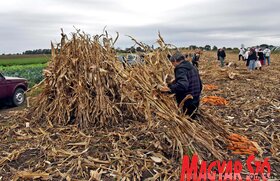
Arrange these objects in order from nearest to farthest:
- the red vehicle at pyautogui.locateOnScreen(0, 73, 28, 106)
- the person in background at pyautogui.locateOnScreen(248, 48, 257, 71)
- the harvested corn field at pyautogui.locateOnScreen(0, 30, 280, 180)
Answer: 1. the harvested corn field at pyautogui.locateOnScreen(0, 30, 280, 180)
2. the red vehicle at pyautogui.locateOnScreen(0, 73, 28, 106)
3. the person in background at pyautogui.locateOnScreen(248, 48, 257, 71)

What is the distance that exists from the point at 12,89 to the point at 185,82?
26.3ft

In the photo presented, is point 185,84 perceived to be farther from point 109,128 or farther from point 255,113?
point 255,113

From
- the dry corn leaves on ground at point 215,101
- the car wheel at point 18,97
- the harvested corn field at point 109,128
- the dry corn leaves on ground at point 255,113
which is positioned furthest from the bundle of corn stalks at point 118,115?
Result: the car wheel at point 18,97

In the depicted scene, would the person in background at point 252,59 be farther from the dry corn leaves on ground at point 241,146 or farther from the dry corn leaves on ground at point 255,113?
the dry corn leaves on ground at point 241,146

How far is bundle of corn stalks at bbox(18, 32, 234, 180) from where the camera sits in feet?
15.7

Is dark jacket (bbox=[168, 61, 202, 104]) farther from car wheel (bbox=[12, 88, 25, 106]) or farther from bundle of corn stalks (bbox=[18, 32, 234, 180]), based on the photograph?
car wheel (bbox=[12, 88, 25, 106])

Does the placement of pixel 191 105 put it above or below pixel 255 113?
above

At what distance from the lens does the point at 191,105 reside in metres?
5.68

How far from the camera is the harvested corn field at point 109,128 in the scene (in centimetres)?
465

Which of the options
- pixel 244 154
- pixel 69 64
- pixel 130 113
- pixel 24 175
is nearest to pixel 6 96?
pixel 69 64

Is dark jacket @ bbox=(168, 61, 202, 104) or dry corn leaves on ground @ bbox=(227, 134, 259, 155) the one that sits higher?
dark jacket @ bbox=(168, 61, 202, 104)

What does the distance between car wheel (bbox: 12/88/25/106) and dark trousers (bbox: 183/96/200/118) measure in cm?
777

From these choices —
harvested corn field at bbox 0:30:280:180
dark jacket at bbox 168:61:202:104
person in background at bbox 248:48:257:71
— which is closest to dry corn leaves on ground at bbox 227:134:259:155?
harvested corn field at bbox 0:30:280:180

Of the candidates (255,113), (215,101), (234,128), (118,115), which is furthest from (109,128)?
(215,101)
